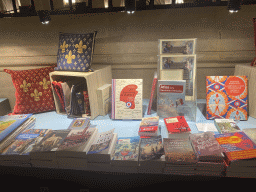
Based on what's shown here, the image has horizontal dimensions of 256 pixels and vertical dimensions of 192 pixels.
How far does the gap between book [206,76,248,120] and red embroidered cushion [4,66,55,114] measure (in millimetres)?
1606

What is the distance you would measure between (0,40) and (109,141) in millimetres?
1893

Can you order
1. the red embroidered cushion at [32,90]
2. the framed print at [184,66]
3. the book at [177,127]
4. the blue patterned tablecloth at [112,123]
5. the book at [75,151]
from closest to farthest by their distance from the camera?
1. the book at [75,151]
2. the book at [177,127]
3. the blue patterned tablecloth at [112,123]
4. the framed print at [184,66]
5. the red embroidered cushion at [32,90]

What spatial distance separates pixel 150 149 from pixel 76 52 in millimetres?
1132

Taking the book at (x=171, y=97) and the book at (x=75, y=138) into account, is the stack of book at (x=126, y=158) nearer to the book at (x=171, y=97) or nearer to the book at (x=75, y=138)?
the book at (x=75, y=138)

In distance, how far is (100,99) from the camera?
1.82 m

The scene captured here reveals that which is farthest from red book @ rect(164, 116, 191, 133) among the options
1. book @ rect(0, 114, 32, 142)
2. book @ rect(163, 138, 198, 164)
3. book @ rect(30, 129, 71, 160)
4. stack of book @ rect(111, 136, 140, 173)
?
book @ rect(0, 114, 32, 142)

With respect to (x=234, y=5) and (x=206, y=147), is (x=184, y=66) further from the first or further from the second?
(x=206, y=147)

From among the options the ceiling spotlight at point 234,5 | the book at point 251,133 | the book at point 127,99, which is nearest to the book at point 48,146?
the book at point 127,99

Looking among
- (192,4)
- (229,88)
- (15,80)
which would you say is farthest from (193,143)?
(15,80)

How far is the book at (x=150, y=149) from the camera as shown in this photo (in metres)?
1.17

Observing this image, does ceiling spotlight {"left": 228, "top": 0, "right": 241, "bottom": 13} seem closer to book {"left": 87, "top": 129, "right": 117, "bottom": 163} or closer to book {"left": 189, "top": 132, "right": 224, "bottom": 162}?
book {"left": 189, "top": 132, "right": 224, "bottom": 162}

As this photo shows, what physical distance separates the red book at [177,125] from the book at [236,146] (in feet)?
0.74

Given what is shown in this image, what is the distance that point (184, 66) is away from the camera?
1.71 meters

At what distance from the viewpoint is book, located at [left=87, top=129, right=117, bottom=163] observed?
119cm
